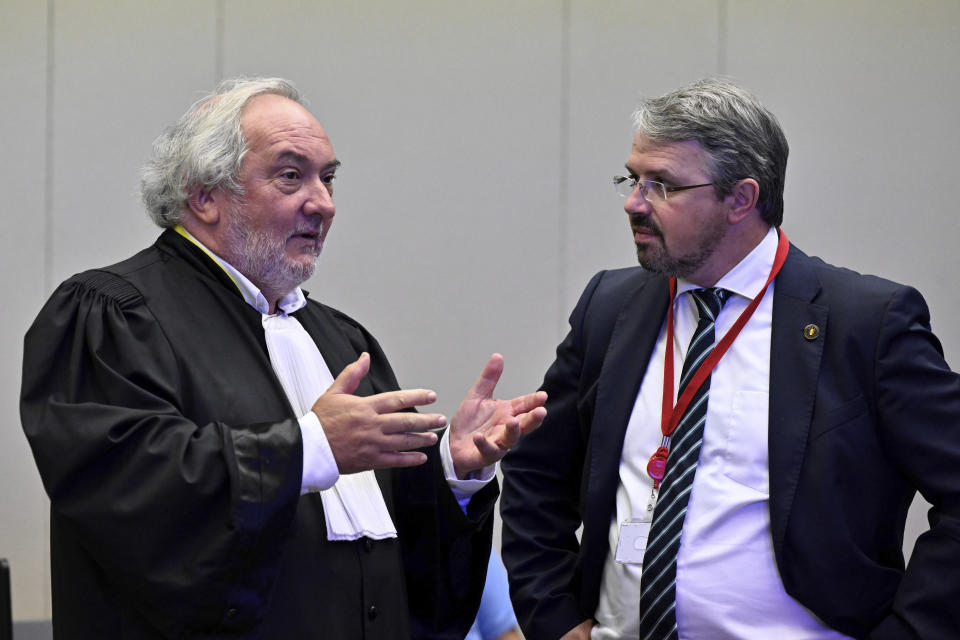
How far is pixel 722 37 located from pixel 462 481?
3161 mm

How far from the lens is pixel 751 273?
2514mm

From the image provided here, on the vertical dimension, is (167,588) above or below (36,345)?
below

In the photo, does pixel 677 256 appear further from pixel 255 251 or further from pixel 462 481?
pixel 255 251

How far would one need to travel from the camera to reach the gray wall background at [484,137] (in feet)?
15.6

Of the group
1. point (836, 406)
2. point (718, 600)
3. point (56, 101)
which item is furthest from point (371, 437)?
point (56, 101)

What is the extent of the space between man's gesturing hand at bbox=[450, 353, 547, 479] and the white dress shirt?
0.30 meters

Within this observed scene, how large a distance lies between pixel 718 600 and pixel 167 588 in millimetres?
1103

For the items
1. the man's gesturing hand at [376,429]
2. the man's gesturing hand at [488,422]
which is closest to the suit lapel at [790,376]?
the man's gesturing hand at [488,422]

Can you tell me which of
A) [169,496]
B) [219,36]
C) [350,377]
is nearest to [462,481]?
[350,377]

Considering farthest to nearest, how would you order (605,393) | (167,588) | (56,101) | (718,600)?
(56,101) < (605,393) < (718,600) < (167,588)

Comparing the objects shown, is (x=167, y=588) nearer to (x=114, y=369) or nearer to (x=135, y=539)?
(x=135, y=539)

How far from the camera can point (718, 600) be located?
7.48ft

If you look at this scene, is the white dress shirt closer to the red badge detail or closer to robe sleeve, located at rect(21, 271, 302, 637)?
the red badge detail

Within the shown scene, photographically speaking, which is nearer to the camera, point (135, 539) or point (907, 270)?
point (135, 539)
